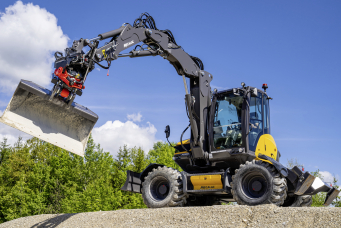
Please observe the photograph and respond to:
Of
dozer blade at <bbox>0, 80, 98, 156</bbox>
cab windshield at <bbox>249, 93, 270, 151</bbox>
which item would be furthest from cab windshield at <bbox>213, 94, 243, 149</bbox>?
dozer blade at <bbox>0, 80, 98, 156</bbox>

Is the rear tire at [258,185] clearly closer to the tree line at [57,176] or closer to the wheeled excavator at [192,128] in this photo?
the wheeled excavator at [192,128]

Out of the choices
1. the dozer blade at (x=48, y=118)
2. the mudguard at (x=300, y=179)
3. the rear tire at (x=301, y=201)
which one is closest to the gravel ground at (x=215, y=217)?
the mudguard at (x=300, y=179)

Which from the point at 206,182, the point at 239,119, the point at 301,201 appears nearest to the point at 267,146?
the point at 239,119

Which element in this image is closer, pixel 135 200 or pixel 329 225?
pixel 329 225

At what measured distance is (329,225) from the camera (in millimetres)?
6496

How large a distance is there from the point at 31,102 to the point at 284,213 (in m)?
6.97

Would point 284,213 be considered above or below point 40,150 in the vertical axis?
below

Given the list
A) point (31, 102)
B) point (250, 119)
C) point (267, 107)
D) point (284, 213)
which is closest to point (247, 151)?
point (250, 119)

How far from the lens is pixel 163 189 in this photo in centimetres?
1063

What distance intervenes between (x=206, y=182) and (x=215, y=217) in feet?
6.29

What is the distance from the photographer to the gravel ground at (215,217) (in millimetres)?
6902

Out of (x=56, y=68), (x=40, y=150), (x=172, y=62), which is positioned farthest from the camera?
(x=40, y=150)

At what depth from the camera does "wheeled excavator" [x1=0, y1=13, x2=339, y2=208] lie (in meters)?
8.95

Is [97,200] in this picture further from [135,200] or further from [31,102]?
[31,102]
